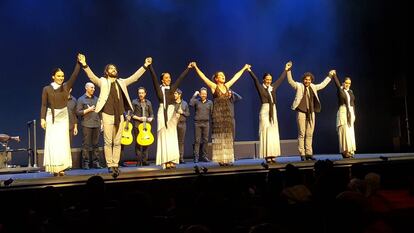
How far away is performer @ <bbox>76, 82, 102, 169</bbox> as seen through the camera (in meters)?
10.3

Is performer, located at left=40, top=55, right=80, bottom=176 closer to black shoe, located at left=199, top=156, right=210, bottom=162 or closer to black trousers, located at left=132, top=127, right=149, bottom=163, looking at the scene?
black trousers, located at left=132, top=127, right=149, bottom=163

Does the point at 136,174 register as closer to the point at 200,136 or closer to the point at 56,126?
the point at 56,126

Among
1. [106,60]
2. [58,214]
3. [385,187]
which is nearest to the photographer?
[58,214]

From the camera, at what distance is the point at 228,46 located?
44.7 feet

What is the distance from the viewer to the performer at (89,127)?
10258mm

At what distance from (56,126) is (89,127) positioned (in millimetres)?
2593

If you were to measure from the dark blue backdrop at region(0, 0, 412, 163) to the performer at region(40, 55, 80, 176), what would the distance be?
11.6 feet

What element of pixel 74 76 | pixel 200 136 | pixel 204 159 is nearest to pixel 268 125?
pixel 200 136

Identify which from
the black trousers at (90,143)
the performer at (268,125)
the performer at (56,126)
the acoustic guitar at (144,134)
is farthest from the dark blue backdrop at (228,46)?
the performer at (268,125)

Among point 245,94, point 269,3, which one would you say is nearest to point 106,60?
point 245,94

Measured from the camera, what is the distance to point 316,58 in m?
13.8

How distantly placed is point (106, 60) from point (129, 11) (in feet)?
4.66

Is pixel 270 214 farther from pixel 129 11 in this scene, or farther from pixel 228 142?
pixel 129 11

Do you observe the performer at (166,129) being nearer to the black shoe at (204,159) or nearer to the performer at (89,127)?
the performer at (89,127)
